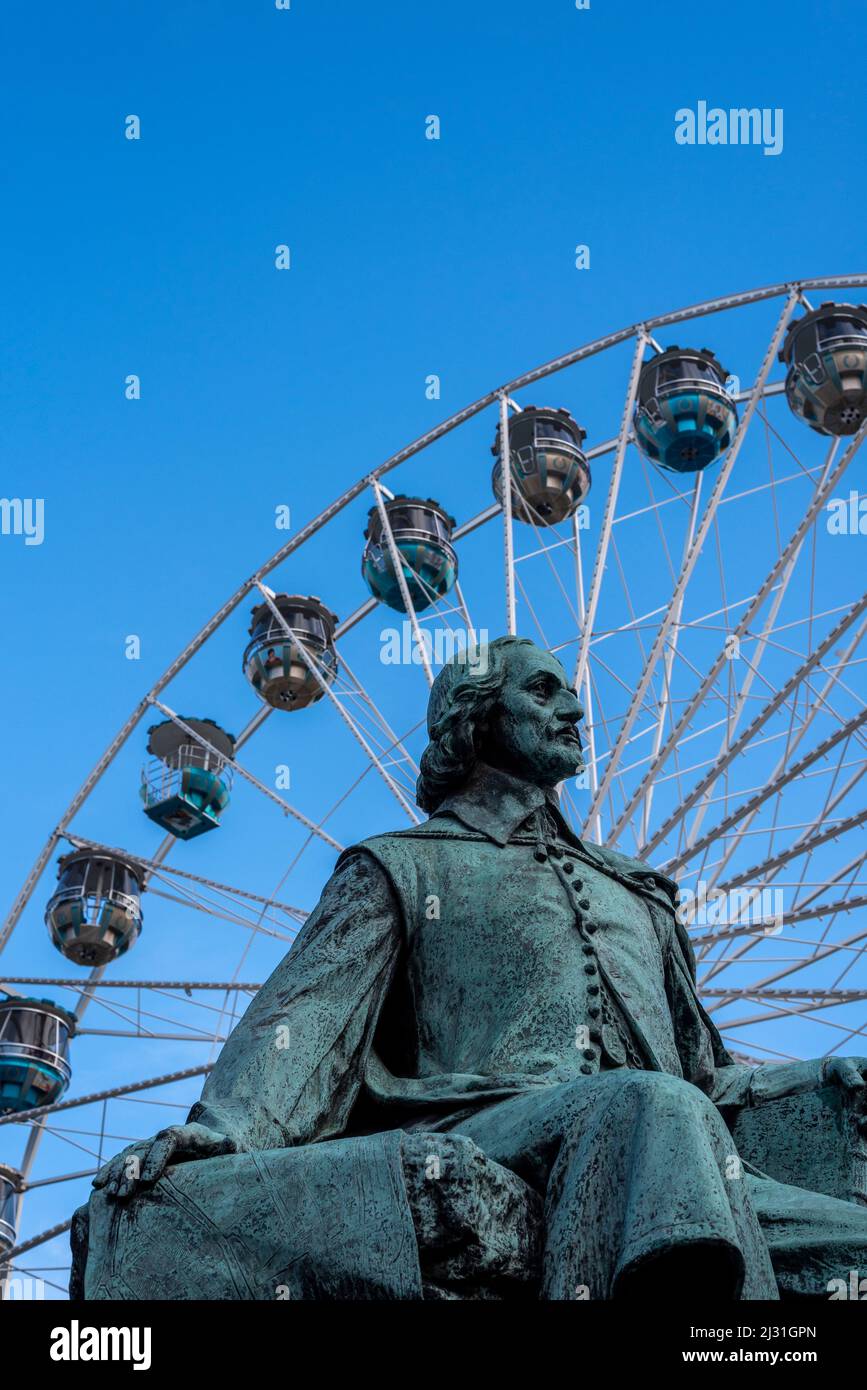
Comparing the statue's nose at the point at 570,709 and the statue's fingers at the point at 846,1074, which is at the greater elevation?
the statue's nose at the point at 570,709

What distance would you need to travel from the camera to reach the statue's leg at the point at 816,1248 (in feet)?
13.6

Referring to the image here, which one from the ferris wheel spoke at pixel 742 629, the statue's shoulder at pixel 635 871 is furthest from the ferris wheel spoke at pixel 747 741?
the statue's shoulder at pixel 635 871

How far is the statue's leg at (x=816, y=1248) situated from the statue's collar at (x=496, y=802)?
1.41 meters

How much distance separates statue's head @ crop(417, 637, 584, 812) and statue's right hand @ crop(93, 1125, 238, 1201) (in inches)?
62.5

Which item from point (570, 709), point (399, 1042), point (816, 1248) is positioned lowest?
point (816, 1248)

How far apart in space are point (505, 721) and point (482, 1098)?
131 centimetres

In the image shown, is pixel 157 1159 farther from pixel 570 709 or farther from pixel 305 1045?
pixel 570 709

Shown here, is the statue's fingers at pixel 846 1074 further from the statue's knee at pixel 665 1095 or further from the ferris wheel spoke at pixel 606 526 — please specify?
the ferris wheel spoke at pixel 606 526

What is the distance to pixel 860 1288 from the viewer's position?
414 centimetres

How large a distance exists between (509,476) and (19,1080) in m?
8.62

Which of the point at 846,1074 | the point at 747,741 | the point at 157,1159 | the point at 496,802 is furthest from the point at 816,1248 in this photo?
the point at 747,741

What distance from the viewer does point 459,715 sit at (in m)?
5.55
